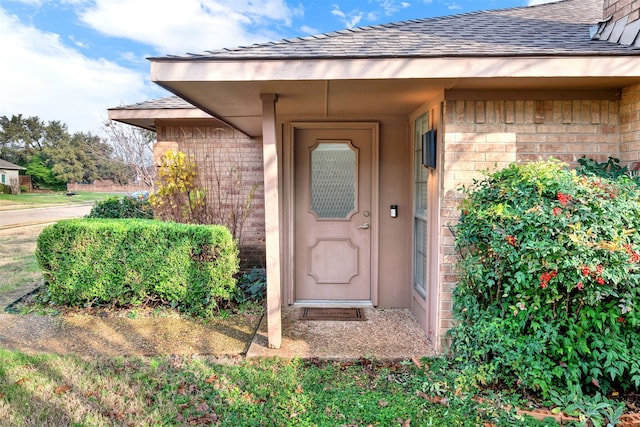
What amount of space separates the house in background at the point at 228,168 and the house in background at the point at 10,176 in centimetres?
3526

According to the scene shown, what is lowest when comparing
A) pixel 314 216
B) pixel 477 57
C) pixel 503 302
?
pixel 503 302

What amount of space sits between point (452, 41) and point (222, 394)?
3.25 metres

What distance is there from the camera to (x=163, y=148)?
614 cm

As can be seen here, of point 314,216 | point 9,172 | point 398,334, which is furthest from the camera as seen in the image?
point 9,172

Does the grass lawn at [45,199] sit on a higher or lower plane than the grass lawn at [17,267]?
higher

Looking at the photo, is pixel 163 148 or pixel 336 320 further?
pixel 163 148

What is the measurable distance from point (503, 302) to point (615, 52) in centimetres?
198

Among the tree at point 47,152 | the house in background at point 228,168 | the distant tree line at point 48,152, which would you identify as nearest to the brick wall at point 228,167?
the house in background at point 228,168

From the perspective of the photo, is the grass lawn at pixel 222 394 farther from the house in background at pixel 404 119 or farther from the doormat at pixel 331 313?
the doormat at pixel 331 313

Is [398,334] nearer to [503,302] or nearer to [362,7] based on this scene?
[503,302]

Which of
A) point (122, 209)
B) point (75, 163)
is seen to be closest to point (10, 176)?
→ point (75, 163)

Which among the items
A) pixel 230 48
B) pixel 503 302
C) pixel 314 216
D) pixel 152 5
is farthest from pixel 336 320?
pixel 152 5

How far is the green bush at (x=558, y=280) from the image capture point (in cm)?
254

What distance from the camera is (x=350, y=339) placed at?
3883 millimetres
